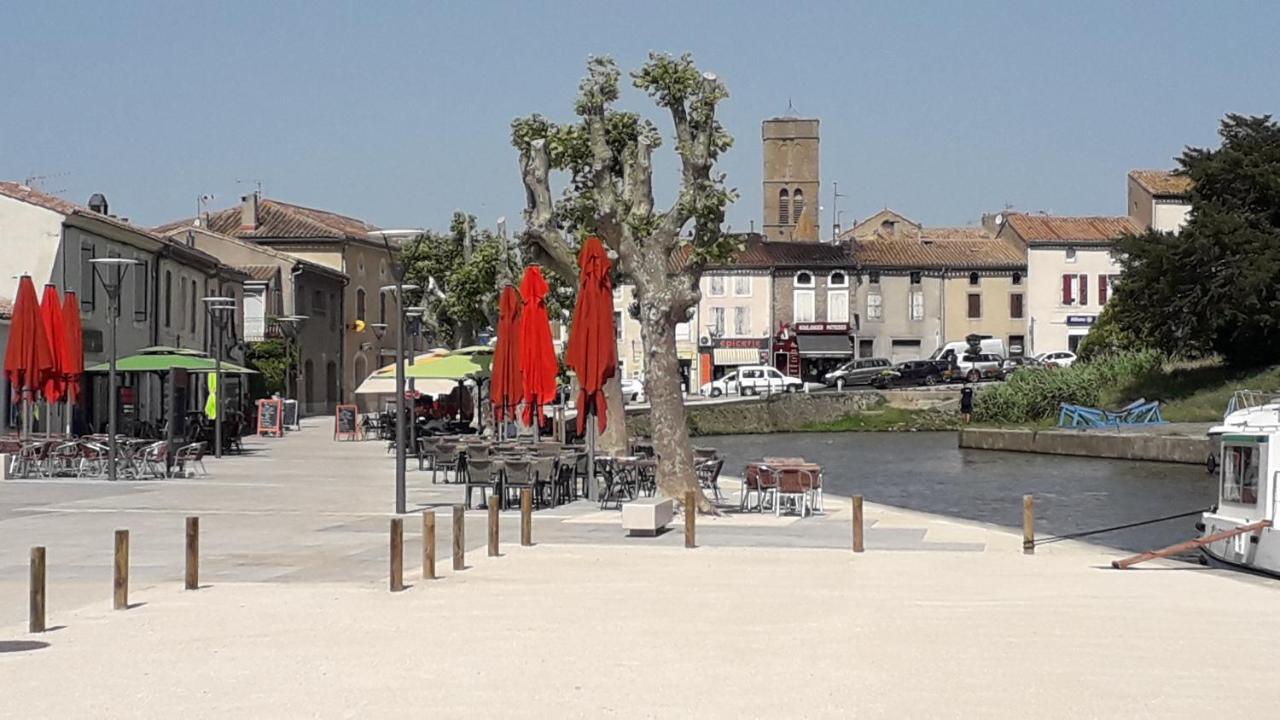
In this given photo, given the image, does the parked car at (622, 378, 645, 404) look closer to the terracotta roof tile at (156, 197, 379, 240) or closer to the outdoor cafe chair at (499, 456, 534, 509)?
the terracotta roof tile at (156, 197, 379, 240)

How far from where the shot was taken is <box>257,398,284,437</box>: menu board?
52.0 meters

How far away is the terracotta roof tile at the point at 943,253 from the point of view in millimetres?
91375

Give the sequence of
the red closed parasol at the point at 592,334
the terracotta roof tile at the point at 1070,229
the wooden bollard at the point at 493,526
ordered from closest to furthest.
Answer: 1. the wooden bollard at the point at 493,526
2. the red closed parasol at the point at 592,334
3. the terracotta roof tile at the point at 1070,229

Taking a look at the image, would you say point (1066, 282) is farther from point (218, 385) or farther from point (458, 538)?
point (458, 538)

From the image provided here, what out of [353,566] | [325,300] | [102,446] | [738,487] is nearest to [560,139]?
[738,487]

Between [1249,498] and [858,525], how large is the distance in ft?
17.5

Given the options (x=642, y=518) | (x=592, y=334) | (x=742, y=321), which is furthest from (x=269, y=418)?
(x=742, y=321)

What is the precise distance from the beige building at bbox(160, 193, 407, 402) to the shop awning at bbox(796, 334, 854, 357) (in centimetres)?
2231

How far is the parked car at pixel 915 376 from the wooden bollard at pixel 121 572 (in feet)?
213

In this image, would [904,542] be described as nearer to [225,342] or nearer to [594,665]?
[594,665]

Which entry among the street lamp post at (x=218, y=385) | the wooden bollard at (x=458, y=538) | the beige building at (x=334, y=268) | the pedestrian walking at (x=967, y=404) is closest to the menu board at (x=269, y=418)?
the street lamp post at (x=218, y=385)

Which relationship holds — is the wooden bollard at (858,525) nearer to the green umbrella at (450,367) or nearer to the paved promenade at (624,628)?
the paved promenade at (624,628)

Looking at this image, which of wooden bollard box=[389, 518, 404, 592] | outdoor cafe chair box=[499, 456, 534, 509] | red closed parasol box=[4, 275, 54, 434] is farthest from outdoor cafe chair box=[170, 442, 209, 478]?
wooden bollard box=[389, 518, 404, 592]

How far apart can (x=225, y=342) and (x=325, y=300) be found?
1739 cm
